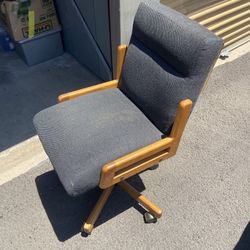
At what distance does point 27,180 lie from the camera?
2545 millimetres

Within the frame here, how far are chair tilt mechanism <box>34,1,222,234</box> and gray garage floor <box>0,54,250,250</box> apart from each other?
5.4 inches

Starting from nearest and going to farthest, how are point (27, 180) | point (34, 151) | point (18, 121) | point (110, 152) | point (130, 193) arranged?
1. point (110, 152)
2. point (130, 193)
3. point (27, 180)
4. point (34, 151)
5. point (18, 121)

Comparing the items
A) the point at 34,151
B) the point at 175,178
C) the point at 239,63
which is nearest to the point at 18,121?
the point at 34,151

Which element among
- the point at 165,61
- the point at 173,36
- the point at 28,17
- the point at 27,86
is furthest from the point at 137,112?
the point at 28,17

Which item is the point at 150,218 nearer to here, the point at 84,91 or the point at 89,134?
the point at 89,134

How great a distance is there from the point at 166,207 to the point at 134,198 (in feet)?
0.86

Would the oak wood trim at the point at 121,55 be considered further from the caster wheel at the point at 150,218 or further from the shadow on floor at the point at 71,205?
the caster wheel at the point at 150,218

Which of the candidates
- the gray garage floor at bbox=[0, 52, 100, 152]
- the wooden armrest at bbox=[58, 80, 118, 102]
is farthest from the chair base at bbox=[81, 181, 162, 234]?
the gray garage floor at bbox=[0, 52, 100, 152]

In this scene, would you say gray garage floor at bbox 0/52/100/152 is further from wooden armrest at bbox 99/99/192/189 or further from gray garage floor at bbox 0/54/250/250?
wooden armrest at bbox 99/99/192/189

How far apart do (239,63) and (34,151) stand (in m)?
2.65

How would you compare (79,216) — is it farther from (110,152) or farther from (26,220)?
(110,152)

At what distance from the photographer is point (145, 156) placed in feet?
6.14

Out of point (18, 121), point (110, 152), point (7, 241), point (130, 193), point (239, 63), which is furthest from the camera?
point (239, 63)

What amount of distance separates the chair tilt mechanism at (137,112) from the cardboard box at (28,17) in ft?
5.39
